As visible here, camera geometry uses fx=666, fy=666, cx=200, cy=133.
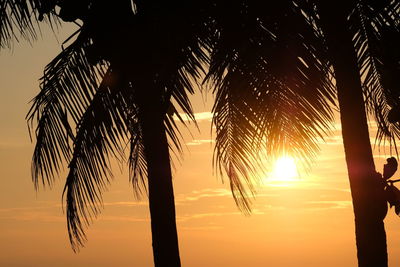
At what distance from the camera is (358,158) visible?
596cm

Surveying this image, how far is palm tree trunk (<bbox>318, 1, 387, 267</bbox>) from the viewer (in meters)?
5.92

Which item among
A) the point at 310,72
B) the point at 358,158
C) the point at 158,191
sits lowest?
the point at 158,191

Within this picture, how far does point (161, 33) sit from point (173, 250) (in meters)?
2.03

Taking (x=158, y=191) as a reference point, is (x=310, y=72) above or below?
above

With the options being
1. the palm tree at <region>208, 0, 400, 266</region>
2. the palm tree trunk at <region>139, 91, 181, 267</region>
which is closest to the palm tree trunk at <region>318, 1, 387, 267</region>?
the palm tree at <region>208, 0, 400, 266</region>

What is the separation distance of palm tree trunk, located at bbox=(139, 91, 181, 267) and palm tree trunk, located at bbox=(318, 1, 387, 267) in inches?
66.8

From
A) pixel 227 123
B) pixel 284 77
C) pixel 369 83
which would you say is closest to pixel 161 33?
pixel 284 77

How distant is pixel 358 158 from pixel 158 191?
6.14 feet

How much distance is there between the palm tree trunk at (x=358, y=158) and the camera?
19.4 feet

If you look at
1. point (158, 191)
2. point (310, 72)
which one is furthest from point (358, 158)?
point (158, 191)

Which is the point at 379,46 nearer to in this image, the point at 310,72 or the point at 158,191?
the point at 310,72

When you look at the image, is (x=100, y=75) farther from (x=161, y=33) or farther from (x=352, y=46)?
(x=352, y=46)

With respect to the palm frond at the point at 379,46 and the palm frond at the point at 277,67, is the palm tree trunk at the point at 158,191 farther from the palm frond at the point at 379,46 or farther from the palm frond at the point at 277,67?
the palm frond at the point at 379,46

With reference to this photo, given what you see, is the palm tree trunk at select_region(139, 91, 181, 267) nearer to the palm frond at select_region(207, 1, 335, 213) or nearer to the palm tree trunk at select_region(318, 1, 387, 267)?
the palm frond at select_region(207, 1, 335, 213)
